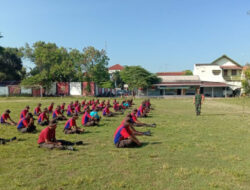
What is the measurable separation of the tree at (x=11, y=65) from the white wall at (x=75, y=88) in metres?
19.5

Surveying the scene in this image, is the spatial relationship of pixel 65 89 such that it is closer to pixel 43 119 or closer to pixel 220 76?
pixel 220 76

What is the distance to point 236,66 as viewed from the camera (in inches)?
2148

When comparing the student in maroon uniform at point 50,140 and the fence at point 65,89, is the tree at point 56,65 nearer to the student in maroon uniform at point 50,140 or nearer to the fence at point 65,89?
the fence at point 65,89

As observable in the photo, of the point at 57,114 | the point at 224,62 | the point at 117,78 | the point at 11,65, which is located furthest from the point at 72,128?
the point at 117,78

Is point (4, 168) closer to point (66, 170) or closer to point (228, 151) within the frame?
point (66, 170)

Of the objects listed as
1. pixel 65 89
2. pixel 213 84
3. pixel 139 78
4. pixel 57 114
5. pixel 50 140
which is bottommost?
pixel 50 140

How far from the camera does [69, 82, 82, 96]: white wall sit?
4944cm

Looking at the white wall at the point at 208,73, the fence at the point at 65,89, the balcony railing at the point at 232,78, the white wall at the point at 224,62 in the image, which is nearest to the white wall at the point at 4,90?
the fence at the point at 65,89

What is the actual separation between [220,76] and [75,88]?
35145mm

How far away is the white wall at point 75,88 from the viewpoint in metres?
49.4

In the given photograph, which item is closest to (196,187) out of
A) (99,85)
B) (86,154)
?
(86,154)

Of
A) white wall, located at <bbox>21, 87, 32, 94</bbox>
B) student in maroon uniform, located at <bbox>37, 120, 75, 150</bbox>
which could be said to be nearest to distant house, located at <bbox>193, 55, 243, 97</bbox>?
white wall, located at <bbox>21, 87, 32, 94</bbox>

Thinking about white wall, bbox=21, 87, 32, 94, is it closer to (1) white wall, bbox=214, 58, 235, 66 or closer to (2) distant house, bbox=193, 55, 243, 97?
(2) distant house, bbox=193, 55, 243, 97

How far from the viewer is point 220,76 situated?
53438 mm
